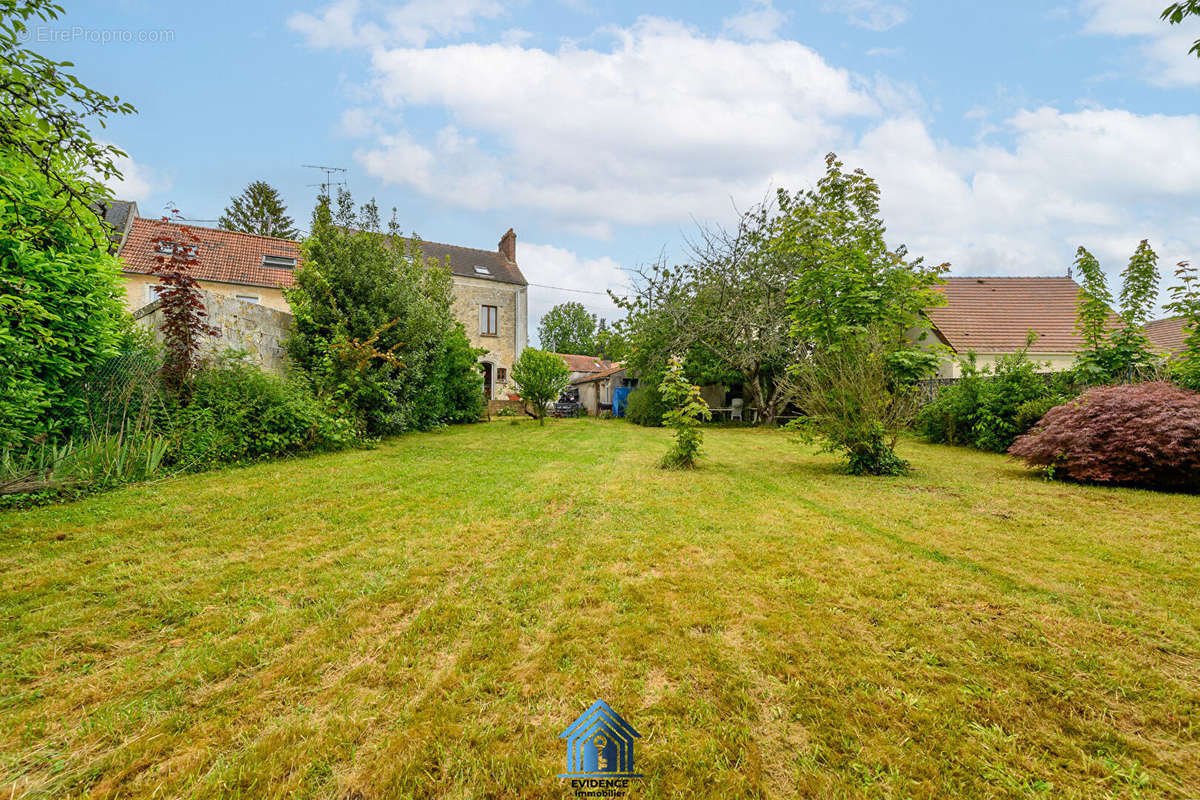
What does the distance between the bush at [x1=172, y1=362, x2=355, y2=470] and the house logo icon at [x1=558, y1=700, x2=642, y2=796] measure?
6.42 meters

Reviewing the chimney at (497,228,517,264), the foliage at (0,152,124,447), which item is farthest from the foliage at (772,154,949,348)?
the chimney at (497,228,517,264)

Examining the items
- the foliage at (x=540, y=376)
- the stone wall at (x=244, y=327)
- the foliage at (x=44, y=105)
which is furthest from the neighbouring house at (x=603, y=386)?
the foliage at (x=44, y=105)

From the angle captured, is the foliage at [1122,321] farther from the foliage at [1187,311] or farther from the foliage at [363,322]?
the foliage at [363,322]

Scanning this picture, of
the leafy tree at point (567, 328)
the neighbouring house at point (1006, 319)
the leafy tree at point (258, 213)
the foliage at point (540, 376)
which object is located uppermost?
the leafy tree at point (258, 213)

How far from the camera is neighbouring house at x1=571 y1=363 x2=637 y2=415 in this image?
85.2ft

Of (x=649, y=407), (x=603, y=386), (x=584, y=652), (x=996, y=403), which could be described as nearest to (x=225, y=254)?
(x=649, y=407)

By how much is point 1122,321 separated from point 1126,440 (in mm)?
4973

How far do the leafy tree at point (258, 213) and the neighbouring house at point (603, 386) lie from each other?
2234cm

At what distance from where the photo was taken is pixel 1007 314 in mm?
15359

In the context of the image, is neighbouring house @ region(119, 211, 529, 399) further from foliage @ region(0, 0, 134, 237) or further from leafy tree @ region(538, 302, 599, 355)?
leafy tree @ region(538, 302, 599, 355)

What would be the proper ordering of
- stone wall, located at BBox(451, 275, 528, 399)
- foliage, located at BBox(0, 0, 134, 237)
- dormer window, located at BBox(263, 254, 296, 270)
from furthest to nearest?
stone wall, located at BBox(451, 275, 528, 399), dormer window, located at BBox(263, 254, 296, 270), foliage, located at BBox(0, 0, 134, 237)

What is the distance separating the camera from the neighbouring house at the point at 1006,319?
14312 millimetres

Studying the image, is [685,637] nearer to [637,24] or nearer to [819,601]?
[819,601]

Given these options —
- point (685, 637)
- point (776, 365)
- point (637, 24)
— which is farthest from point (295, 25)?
point (776, 365)
